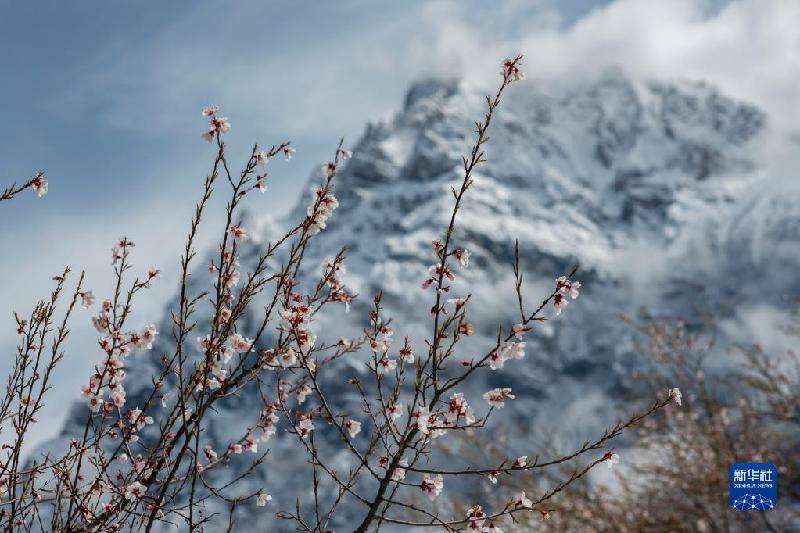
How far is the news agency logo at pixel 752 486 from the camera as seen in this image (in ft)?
39.1

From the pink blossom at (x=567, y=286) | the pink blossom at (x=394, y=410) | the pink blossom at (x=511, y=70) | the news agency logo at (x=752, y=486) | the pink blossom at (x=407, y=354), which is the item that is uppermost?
the news agency logo at (x=752, y=486)

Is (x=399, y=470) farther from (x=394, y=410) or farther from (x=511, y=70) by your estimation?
(x=511, y=70)

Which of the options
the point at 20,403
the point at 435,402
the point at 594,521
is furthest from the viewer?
the point at 594,521

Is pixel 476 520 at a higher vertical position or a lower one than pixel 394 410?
lower

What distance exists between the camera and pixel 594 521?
15.2 metres

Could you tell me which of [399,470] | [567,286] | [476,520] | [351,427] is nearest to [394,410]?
[399,470]

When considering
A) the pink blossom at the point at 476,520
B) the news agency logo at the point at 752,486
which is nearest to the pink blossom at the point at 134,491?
the pink blossom at the point at 476,520

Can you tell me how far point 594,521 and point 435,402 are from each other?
12.6 m

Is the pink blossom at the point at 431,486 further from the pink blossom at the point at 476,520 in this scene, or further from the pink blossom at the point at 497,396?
the pink blossom at the point at 497,396

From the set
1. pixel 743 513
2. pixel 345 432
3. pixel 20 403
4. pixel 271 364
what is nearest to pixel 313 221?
pixel 271 364

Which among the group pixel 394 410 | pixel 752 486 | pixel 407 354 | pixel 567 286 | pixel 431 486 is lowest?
pixel 431 486

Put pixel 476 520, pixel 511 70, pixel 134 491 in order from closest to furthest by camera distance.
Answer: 1. pixel 476 520
2. pixel 134 491
3. pixel 511 70

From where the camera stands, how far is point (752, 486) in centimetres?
1213

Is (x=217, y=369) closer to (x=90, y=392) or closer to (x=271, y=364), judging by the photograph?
(x=271, y=364)
